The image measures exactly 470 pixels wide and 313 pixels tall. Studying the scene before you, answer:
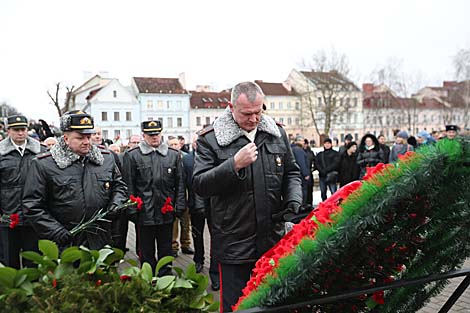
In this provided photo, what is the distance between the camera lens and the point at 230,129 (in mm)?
3154

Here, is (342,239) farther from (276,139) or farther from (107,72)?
(107,72)

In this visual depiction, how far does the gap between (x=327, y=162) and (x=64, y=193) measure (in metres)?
8.95

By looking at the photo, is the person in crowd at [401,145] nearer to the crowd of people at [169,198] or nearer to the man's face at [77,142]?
the crowd of people at [169,198]

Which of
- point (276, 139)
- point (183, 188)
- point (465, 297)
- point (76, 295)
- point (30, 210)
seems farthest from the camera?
point (183, 188)

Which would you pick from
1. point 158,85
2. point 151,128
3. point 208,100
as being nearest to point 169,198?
point 151,128

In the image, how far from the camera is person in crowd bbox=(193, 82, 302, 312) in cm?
305

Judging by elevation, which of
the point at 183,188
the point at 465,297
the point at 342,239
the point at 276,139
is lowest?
the point at 465,297

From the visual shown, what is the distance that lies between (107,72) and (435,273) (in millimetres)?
70130

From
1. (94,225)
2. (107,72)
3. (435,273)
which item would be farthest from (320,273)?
(107,72)

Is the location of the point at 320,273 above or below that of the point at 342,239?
below

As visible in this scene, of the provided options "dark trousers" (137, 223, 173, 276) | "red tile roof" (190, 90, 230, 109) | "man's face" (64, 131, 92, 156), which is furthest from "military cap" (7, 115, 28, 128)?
"red tile roof" (190, 90, 230, 109)

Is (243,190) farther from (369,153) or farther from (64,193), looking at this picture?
(369,153)

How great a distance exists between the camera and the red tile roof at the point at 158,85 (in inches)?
2474

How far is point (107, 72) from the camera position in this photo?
67938 mm
